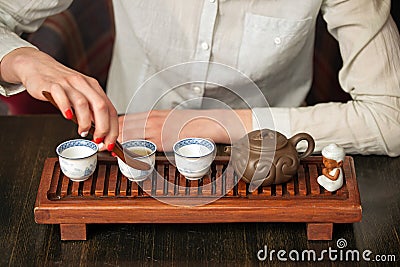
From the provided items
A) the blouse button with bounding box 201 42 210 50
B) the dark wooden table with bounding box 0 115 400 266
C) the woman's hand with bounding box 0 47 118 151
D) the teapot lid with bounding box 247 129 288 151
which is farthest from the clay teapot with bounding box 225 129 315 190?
the blouse button with bounding box 201 42 210 50

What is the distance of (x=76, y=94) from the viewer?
4.16 feet

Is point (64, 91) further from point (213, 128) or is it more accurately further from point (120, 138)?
point (213, 128)

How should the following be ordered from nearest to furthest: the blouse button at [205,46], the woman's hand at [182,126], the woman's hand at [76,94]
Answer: the woman's hand at [76,94] < the woman's hand at [182,126] < the blouse button at [205,46]

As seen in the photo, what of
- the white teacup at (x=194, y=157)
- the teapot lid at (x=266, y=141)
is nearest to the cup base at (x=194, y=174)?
the white teacup at (x=194, y=157)

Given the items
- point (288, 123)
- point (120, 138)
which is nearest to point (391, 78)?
point (288, 123)

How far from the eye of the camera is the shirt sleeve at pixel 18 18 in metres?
1.55

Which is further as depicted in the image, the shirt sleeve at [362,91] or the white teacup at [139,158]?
the shirt sleeve at [362,91]

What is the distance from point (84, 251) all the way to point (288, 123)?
1.88 ft

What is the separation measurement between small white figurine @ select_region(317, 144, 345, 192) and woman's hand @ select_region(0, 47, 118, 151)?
0.39 metres

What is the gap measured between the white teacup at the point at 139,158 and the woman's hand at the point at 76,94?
2.3 inches

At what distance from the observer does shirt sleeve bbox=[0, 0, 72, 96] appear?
5.10 ft

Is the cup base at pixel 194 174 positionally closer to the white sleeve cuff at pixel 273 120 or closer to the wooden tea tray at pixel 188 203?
the wooden tea tray at pixel 188 203

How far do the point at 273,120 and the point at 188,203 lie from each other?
407 mm

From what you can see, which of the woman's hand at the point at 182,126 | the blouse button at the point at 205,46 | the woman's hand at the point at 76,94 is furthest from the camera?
the blouse button at the point at 205,46
